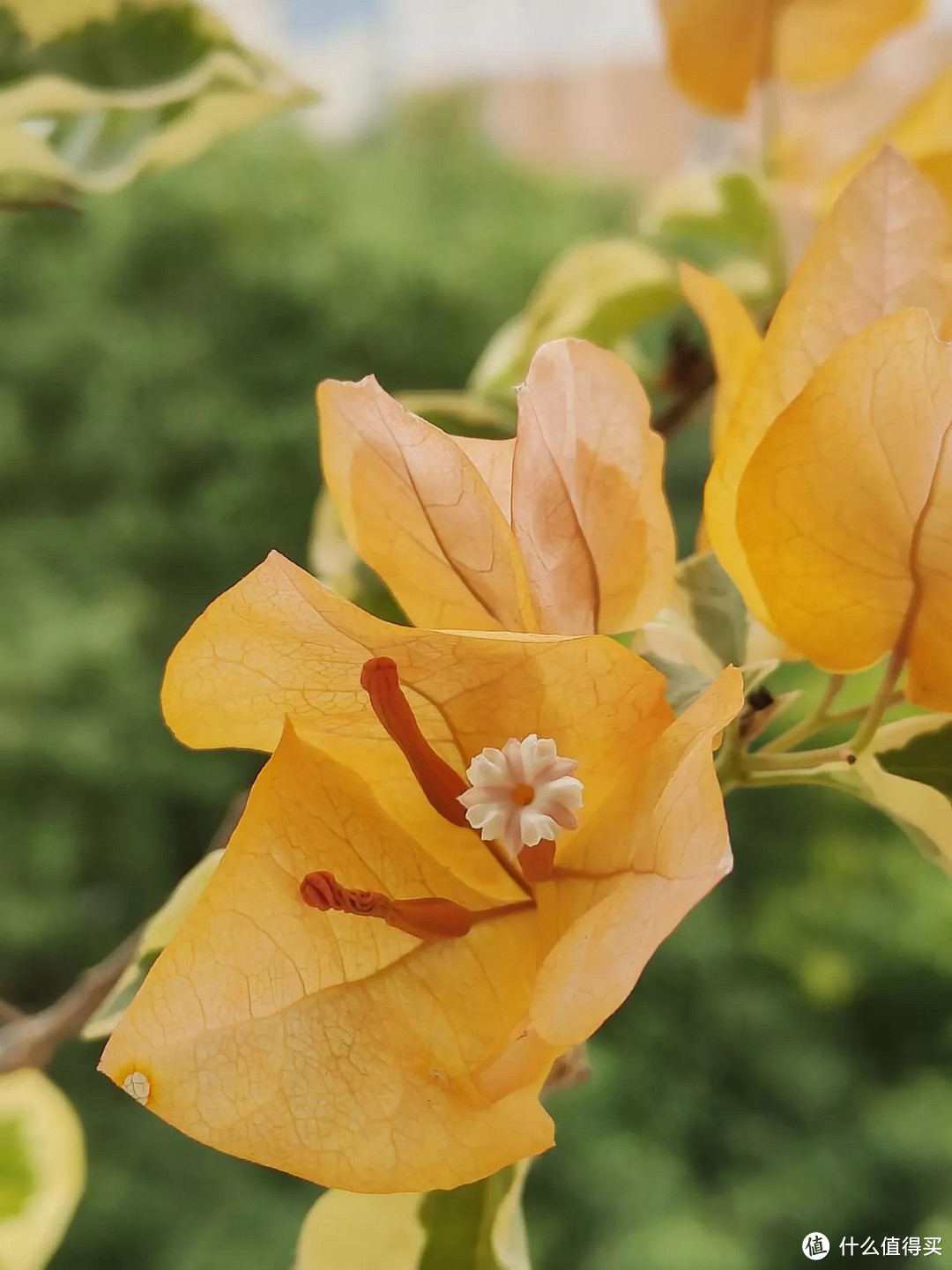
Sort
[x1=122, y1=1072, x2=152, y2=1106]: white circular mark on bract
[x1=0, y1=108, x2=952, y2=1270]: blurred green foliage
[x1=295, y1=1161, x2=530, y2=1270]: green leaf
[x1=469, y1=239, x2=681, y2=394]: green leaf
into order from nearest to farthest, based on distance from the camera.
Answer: [x1=122, y1=1072, x2=152, y2=1106]: white circular mark on bract, [x1=295, y1=1161, x2=530, y2=1270]: green leaf, [x1=469, y1=239, x2=681, y2=394]: green leaf, [x1=0, y1=108, x2=952, y2=1270]: blurred green foliage

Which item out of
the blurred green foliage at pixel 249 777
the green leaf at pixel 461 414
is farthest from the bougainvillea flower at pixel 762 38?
the blurred green foliage at pixel 249 777

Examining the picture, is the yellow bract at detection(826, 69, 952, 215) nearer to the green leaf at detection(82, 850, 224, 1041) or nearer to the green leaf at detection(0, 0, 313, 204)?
the green leaf at detection(0, 0, 313, 204)

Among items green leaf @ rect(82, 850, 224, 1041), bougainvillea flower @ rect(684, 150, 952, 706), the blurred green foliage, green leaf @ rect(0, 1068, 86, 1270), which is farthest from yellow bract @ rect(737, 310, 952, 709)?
the blurred green foliage

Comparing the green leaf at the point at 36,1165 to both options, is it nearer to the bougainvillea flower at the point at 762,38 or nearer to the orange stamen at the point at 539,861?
the orange stamen at the point at 539,861

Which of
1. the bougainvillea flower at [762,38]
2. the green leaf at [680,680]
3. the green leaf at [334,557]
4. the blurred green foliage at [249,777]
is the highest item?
the bougainvillea flower at [762,38]

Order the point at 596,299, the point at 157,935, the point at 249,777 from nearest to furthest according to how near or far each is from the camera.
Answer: the point at 157,935
the point at 596,299
the point at 249,777

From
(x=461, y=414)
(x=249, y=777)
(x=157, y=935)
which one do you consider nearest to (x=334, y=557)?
(x=461, y=414)

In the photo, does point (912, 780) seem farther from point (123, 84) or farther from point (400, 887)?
point (123, 84)
